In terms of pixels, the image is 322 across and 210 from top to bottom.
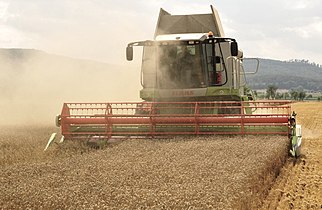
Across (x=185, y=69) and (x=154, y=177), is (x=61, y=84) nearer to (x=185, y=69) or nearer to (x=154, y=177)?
(x=185, y=69)

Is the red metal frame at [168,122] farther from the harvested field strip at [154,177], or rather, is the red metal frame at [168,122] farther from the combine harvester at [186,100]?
the harvested field strip at [154,177]

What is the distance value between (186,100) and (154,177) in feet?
16.9

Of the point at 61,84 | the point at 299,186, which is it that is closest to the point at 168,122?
the point at 299,186

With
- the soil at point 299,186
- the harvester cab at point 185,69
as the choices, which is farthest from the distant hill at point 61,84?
the soil at point 299,186

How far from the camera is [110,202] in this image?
4.36 meters

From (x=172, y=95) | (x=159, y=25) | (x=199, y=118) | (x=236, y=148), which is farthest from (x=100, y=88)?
(x=236, y=148)

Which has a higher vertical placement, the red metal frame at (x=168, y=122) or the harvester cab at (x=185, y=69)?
the harvester cab at (x=185, y=69)

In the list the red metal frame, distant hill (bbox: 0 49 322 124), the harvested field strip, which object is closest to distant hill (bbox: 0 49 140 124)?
distant hill (bbox: 0 49 322 124)

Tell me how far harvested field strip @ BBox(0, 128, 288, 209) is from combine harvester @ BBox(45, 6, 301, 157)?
0.92 metres

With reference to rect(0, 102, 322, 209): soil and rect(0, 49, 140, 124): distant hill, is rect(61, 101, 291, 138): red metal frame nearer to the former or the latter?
rect(0, 102, 322, 209): soil

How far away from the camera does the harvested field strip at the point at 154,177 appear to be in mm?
4375

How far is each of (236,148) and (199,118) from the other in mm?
1905

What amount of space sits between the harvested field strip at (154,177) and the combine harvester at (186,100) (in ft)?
3.02

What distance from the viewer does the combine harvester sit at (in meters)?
9.18
